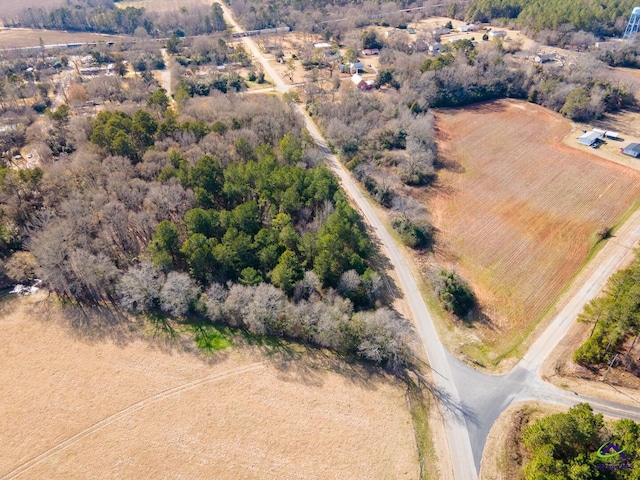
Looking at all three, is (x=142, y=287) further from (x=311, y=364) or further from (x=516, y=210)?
(x=516, y=210)

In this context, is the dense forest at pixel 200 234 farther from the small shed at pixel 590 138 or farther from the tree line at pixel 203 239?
the small shed at pixel 590 138

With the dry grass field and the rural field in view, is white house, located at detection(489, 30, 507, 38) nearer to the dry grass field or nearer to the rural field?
the rural field

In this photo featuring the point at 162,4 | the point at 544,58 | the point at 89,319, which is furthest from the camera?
the point at 162,4

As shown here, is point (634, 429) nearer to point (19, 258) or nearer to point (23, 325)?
point (23, 325)

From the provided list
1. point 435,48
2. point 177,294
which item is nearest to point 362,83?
point 435,48

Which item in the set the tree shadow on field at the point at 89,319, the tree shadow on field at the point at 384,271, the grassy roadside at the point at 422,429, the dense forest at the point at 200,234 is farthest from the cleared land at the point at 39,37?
the grassy roadside at the point at 422,429

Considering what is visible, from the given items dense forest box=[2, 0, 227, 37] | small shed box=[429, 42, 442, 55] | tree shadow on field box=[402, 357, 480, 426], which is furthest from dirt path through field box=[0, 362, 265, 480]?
dense forest box=[2, 0, 227, 37]
